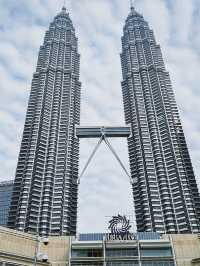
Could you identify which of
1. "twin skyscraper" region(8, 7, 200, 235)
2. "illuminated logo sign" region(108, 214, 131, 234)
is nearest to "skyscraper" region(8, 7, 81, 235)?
"twin skyscraper" region(8, 7, 200, 235)

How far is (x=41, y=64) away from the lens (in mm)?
195875

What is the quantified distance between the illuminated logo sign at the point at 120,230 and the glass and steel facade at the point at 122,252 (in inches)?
43.5

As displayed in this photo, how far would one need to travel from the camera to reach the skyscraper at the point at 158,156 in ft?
431

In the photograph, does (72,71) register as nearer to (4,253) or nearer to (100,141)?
(100,141)

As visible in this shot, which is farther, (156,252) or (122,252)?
(122,252)

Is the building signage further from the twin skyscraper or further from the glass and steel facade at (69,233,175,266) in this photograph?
the twin skyscraper

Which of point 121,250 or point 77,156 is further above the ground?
point 77,156

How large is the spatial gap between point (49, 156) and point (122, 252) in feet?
344

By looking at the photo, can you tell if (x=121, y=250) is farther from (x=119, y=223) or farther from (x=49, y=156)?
(x=49, y=156)

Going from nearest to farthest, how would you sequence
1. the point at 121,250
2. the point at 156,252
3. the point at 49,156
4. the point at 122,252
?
1. the point at 156,252
2. the point at 122,252
3. the point at 121,250
4. the point at 49,156

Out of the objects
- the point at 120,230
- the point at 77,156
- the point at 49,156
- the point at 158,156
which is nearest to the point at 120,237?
the point at 120,230

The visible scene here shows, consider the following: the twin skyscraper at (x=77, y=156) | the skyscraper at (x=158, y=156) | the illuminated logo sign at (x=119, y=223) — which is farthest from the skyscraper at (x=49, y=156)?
the illuminated logo sign at (x=119, y=223)

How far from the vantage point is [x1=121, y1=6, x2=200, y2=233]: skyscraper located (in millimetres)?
131375

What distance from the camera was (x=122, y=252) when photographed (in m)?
49.5
